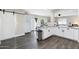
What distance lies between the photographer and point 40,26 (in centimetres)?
258

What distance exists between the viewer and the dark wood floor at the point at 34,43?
2402mm

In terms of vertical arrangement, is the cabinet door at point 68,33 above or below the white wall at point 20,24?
below

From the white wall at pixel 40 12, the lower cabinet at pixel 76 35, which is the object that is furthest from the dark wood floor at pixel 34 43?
the white wall at pixel 40 12

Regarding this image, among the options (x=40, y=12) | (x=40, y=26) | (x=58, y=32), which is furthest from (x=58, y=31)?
(x=40, y=12)

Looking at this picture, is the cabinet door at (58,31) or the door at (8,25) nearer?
the door at (8,25)

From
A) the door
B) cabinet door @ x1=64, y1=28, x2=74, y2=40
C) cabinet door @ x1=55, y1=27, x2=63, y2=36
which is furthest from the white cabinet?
the door

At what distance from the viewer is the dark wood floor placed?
2402mm

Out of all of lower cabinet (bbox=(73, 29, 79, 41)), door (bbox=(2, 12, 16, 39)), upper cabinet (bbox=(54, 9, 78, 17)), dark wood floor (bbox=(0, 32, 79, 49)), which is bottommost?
dark wood floor (bbox=(0, 32, 79, 49))

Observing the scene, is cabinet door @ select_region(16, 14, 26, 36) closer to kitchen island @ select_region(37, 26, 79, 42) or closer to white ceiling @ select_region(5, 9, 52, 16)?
white ceiling @ select_region(5, 9, 52, 16)

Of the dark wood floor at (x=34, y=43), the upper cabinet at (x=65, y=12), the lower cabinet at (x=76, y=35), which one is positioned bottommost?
the dark wood floor at (x=34, y=43)

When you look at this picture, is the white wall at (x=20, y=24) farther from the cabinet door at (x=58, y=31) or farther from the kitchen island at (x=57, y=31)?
the cabinet door at (x=58, y=31)

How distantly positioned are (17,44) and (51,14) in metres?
1.13
